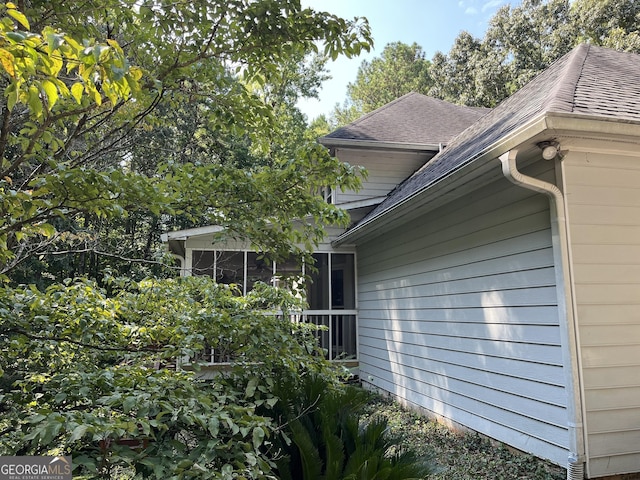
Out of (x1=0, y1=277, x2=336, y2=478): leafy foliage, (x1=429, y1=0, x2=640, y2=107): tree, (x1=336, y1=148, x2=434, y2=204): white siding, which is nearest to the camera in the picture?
(x1=0, y1=277, x2=336, y2=478): leafy foliage

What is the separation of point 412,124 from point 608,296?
25.8ft

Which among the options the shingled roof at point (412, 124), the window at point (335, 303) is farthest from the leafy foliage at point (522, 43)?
the window at point (335, 303)

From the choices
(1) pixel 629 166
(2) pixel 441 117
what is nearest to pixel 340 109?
(2) pixel 441 117

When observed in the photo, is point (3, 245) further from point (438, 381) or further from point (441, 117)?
point (441, 117)

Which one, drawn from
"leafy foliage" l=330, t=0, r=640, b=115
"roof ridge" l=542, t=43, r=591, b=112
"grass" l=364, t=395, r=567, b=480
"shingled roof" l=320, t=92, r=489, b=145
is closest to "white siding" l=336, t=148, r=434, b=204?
"shingled roof" l=320, t=92, r=489, b=145

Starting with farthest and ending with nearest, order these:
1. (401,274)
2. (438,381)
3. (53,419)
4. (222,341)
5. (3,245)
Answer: (401,274)
(438,381)
(222,341)
(3,245)
(53,419)

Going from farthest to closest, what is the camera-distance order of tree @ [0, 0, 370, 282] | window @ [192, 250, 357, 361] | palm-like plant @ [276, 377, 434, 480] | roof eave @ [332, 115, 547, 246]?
window @ [192, 250, 357, 361] < roof eave @ [332, 115, 547, 246] < tree @ [0, 0, 370, 282] < palm-like plant @ [276, 377, 434, 480]

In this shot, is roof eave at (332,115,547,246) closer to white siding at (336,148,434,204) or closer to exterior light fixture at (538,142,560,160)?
exterior light fixture at (538,142,560,160)

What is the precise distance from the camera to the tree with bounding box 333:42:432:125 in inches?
1116

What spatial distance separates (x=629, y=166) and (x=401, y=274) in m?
3.59

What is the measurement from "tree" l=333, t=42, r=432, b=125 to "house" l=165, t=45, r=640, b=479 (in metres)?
23.8

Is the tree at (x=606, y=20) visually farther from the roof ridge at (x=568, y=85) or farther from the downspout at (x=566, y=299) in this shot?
the downspout at (x=566, y=299)

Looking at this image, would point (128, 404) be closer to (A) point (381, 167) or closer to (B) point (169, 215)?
(B) point (169, 215)

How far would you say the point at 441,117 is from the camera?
444 inches
